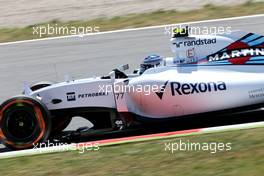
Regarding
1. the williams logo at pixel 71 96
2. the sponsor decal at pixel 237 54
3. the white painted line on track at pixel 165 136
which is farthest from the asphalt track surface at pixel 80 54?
the sponsor decal at pixel 237 54

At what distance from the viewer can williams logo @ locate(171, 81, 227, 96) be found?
7.25m

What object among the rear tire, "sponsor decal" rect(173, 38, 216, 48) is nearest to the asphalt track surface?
the rear tire

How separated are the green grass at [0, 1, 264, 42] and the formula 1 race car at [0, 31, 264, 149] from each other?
6.15m

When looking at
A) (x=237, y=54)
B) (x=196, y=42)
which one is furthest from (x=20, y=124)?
(x=237, y=54)

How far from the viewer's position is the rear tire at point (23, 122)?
7.54 metres

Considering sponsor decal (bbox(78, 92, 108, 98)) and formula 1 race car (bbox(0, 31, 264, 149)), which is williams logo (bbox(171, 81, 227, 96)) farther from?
sponsor decal (bbox(78, 92, 108, 98))

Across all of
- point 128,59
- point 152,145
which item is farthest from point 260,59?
point 128,59

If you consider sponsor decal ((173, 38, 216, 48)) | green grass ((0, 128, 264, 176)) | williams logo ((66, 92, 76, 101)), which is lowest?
green grass ((0, 128, 264, 176))

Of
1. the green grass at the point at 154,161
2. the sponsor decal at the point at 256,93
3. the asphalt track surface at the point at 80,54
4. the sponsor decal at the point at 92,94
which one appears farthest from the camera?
the asphalt track surface at the point at 80,54

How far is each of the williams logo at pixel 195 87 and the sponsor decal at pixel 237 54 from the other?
426mm

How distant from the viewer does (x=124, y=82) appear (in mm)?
7543

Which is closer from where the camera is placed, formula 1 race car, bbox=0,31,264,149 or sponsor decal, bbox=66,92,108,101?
formula 1 race car, bbox=0,31,264,149

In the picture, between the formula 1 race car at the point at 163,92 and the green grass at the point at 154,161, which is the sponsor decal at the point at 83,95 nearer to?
the formula 1 race car at the point at 163,92

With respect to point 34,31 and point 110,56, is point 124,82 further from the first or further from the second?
point 34,31
